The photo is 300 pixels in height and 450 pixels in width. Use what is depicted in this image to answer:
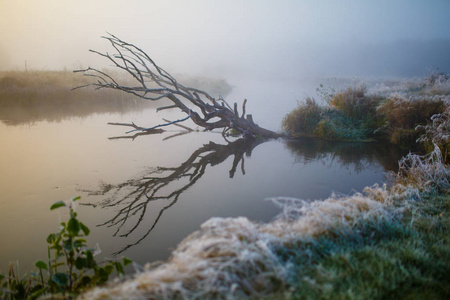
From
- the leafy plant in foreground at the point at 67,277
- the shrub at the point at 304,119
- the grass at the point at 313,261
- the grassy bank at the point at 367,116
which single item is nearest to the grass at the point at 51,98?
the shrub at the point at 304,119

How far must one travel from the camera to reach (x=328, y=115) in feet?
32.1

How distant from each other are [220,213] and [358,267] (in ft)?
6.81

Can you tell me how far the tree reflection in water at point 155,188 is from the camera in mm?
4285

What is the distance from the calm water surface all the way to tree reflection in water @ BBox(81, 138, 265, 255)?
2 centimetres

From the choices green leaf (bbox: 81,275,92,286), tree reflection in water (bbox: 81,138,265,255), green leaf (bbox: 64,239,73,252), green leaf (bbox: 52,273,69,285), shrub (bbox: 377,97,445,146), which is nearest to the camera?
green leaf (bbox: 52,273,69,285)

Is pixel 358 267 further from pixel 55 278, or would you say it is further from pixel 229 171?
pixel 229 171

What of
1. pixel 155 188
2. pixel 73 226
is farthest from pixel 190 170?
pixel 73 226

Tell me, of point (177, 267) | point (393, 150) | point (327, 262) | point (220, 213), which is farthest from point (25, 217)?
point (393, 150)

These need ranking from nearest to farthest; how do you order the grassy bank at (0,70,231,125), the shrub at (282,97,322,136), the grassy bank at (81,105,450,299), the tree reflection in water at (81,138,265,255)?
the grassy bank at (81,105,450,299) < the tree reflection in water at (81,138,265,255) < the shrub at (282,97,322,136) < the grassy bank at (0,70,231,125)

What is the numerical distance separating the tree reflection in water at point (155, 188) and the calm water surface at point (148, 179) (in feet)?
0.05

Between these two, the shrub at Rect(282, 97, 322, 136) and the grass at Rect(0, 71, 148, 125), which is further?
the grass at Rect(0, 71, 148, 125)

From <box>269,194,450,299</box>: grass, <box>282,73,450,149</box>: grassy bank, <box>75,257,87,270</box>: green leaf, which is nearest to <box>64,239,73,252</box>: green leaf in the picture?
<box>75,257,87,270</box>: green leaf

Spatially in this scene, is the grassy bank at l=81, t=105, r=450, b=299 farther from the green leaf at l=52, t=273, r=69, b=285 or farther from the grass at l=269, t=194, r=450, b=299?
the green leaf at l=52, t=273, r=69, b=285

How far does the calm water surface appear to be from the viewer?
3949 millimetres
